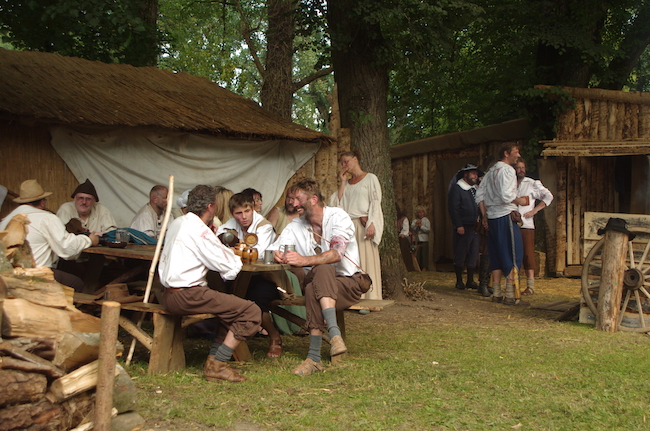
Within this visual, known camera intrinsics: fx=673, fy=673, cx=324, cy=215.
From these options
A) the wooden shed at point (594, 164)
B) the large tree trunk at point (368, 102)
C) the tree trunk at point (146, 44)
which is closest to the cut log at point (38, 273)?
the large tree trunk at point (368, 102)

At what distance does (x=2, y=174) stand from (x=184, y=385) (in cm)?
404

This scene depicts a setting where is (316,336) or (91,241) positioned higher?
(91,241)

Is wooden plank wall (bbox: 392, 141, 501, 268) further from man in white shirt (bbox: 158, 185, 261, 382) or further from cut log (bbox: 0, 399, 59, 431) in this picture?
cut log (bbox: 0, 399, 59, 431)

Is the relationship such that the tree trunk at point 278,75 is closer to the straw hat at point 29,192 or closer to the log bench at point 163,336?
the straw hat at point 29,192

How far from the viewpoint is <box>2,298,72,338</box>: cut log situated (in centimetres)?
341

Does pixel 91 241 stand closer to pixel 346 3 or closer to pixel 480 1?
pixel 346 3

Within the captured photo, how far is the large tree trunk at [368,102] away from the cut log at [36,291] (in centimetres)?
564

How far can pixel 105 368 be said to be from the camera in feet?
10.8

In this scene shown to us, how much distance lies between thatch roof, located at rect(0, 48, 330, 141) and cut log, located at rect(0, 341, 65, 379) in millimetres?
4103

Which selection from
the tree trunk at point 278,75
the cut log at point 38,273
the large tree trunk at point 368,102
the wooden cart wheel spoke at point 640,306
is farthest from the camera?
the tree trunk at point 278,75

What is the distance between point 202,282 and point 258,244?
3.92 ft

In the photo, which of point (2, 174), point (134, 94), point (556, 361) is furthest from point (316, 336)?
point (134, 94)

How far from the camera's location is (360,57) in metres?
9.24

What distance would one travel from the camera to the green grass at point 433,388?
3.82 meters
